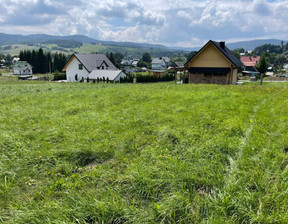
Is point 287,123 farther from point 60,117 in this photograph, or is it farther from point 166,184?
point 60,117

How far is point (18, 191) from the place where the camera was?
321 centimetres

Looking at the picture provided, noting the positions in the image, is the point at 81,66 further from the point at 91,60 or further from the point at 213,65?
the point at 213,65

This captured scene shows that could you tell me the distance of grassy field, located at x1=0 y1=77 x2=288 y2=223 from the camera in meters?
2.66

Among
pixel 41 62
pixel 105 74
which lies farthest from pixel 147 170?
pixel 41 62

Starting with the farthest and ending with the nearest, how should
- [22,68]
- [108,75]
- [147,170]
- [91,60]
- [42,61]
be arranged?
[22,68] → [42,61] → [91,60] → [108,75] → [147,170]

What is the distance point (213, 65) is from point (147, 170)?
25813mm

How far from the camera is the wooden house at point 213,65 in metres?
25.5

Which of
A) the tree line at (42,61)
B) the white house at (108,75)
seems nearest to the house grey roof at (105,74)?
the white house at (108,75)

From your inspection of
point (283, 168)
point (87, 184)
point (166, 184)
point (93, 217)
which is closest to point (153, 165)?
point (166, 184)

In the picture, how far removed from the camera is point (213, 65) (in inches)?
1041

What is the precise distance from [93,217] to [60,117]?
5.36 metres

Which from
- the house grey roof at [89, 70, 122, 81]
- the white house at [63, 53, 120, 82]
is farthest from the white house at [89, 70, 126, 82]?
the white house at [63, 53, 120, 82]

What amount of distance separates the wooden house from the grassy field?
21.2 metres

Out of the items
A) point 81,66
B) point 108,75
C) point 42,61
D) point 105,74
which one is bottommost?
point 108,75
